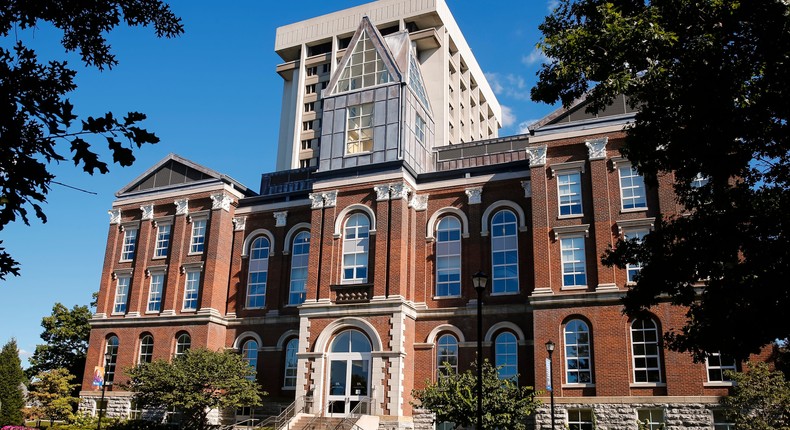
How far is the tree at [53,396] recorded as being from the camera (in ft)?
136

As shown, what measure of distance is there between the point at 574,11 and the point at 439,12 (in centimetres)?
5480

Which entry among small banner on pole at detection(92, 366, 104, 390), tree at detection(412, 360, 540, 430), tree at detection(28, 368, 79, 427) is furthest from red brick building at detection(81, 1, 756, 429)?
tree at detection(412, 360, 540, 430)

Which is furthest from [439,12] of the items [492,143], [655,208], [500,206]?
[655,208]

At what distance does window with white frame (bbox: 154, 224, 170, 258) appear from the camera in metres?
42.0

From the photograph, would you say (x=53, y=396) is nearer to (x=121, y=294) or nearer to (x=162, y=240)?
(x=121, y=294)

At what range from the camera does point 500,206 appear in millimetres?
35219

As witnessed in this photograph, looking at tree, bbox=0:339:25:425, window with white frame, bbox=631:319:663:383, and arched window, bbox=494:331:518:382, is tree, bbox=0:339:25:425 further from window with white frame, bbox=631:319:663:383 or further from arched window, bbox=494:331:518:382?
window with white frame, bbox=631:319:663:383

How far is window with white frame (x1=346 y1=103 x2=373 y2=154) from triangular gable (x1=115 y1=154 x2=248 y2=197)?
8611 mm

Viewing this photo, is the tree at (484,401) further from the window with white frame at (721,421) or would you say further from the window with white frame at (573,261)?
the window with white frame at (721,421)

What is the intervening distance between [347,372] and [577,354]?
1114 centimetres

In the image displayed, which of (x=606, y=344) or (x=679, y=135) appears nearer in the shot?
(x=679, y=135)

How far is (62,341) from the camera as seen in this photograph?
170ft

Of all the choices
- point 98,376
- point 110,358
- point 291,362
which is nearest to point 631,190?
point 291,362

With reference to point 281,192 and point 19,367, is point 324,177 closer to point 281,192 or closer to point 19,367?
point 281,192
